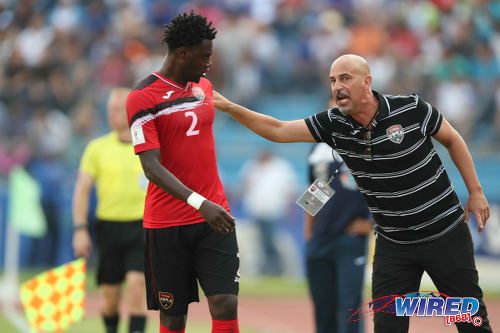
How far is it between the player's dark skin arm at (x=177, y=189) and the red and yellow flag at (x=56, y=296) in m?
3.66

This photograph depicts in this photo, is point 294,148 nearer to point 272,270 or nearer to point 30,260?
point 272,270

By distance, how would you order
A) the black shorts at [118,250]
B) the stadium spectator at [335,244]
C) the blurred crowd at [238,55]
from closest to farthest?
the stadium spectator at [335,244] < the black shorts at [118,250] < the blurred crowd at [238,55]

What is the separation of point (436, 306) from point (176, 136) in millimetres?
2186

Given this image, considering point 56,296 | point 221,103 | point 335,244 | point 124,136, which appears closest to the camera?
point 221,103

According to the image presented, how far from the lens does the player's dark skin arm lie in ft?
21.4

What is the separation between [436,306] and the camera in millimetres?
6930

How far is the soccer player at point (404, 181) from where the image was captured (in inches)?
265

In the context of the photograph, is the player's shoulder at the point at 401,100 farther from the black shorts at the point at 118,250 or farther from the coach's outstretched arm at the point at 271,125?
the black shorts at the point at 118,250

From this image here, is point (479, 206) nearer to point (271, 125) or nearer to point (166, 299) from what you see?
point (271, 125)

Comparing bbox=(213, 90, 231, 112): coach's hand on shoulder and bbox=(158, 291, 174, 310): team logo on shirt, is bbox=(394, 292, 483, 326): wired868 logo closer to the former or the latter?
bbox=(158, 291, 174, 310): team logo on shirt

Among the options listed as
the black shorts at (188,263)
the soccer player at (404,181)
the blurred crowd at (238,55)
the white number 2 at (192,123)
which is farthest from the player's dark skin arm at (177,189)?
the blurred crowd at (238,55)

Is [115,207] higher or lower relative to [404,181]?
higher

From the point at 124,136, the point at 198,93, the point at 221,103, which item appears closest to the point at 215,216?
the point at 198,93

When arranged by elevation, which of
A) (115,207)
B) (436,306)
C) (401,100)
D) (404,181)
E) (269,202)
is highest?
(269,202)
